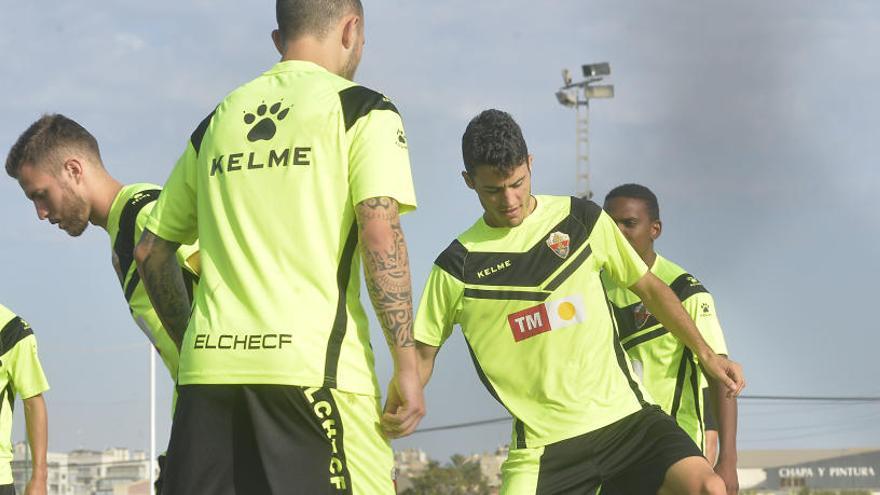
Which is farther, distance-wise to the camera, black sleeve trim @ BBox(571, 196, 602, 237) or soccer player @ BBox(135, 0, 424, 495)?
black sleeve trim @ BBox(571, 196, 602, 237)

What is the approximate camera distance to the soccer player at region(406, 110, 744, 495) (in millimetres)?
5750

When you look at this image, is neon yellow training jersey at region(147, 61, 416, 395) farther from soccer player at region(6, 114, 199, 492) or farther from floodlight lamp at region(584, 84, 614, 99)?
floodlight lamp at region(584, 84, 614, 99)

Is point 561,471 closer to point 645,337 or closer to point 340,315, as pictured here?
point 645,337

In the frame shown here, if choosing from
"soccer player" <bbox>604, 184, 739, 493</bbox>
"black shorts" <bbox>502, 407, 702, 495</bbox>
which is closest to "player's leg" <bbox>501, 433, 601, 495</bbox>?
"black shorts" <bbox>502, 407, 702, 495</bbox>

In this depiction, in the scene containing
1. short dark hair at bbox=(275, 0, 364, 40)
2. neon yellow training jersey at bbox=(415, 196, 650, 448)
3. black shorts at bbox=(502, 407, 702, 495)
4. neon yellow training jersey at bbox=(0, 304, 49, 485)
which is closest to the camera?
short dark hair at bbox=(275, 0, 364, 40)

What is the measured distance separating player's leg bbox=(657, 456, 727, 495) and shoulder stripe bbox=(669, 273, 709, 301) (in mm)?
2088

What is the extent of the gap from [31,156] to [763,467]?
201ft

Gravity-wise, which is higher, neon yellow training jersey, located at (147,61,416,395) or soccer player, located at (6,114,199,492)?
soccer player, located at (6,114,199,492)

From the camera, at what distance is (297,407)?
141 inches

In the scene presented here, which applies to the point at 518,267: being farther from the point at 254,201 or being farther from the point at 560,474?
the point at 254,201

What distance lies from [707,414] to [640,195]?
1405mm

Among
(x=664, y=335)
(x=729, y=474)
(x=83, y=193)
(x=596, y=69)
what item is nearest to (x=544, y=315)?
(x=664, y=335)

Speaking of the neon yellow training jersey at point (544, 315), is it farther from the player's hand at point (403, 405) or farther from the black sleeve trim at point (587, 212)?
the player's hand at point (403, 405)

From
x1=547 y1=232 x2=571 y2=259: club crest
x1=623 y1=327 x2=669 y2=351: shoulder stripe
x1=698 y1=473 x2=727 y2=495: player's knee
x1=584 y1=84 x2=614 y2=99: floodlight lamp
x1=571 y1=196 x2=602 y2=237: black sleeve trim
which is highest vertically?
x1=584 y1=84 x2=614 y2=99: floodlight lamp
